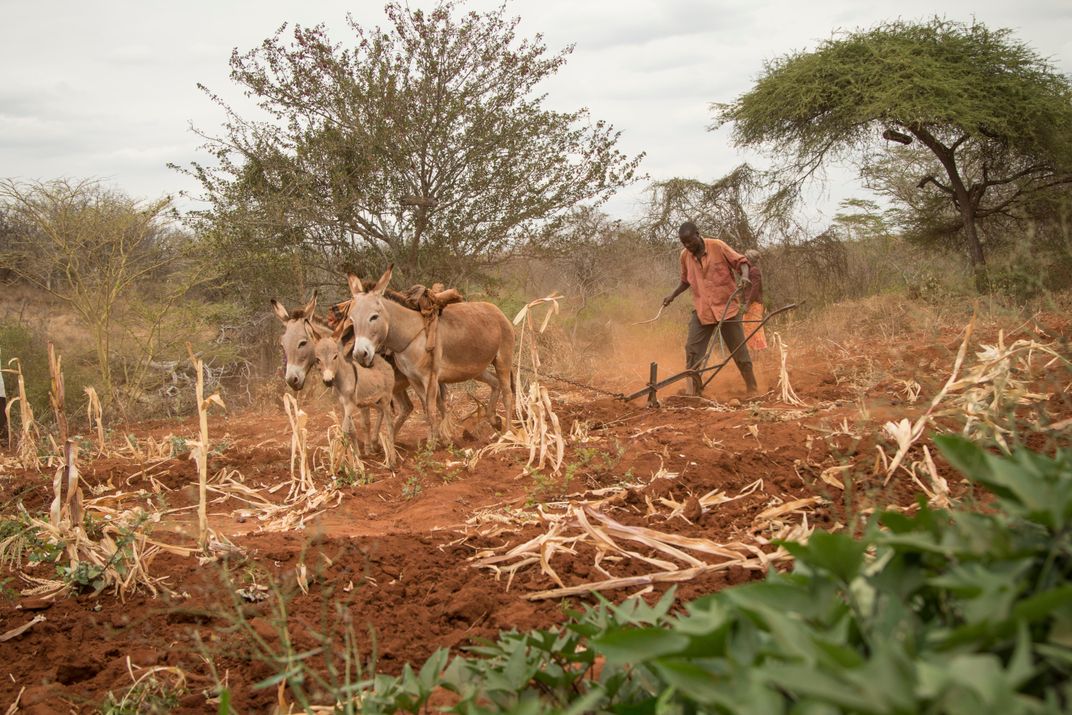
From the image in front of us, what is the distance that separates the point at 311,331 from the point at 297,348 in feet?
0.74

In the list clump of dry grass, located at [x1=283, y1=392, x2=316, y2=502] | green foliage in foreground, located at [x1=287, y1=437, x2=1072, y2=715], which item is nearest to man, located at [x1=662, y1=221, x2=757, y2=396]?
clump of dry grass, located at [x1=283, y1=392, x2=316, y2=502]

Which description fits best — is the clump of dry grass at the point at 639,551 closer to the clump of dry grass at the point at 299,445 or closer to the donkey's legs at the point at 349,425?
the clump of dry grass at the point at 299,445

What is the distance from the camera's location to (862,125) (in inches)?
667

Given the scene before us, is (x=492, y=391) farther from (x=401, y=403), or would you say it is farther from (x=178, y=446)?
(x=178, y=446)

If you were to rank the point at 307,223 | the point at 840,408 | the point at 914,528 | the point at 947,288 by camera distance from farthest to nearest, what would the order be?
the point at 947,288 → the point at 307,223 → the point at 840,408 → the point at 914,528

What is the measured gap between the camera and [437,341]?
335 inches

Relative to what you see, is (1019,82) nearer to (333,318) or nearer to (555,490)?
(333,318)

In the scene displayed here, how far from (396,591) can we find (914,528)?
2630 mm

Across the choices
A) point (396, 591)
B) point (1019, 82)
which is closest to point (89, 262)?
point (396, 591)

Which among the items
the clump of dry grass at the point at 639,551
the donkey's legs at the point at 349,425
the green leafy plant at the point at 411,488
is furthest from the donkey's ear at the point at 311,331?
the clump of dry grass at the point at 639,551

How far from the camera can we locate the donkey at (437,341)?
26.3 feet

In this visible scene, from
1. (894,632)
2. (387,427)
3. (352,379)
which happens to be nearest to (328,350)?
(352,379)

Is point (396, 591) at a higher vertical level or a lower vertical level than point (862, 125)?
lower

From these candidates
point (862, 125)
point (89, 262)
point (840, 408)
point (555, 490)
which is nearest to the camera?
point (555, 490)
